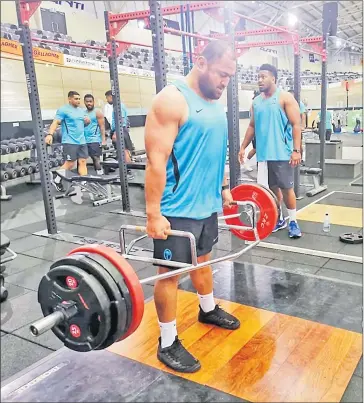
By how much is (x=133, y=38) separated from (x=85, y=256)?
26.6 feet

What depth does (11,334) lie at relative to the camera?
80.8 inches

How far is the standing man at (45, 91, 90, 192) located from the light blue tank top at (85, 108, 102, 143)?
18 cm

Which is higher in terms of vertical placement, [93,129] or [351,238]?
[93,129]

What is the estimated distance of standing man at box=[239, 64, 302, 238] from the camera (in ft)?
10.4

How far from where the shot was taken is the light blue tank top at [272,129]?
10.4 feet

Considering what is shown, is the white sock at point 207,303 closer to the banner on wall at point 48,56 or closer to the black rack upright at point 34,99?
the black rack upright at point 34,99

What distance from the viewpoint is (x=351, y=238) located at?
10.5 feet

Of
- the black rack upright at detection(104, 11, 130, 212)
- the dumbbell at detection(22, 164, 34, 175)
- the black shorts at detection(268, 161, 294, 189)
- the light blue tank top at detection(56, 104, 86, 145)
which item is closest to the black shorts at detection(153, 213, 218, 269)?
the black shorts at detection(268, 161, 294, 189)

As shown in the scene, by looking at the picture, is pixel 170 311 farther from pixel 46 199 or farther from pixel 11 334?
pixel 46 199

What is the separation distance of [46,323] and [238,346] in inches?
37.7

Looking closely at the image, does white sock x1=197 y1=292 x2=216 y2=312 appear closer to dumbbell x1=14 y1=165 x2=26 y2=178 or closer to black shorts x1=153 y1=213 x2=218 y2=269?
black shorts x1=153 y1=213 x2=218 y2=269

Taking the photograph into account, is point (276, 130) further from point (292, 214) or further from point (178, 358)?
point (178, 358)

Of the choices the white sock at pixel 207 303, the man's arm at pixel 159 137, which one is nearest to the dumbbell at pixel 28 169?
the white sock at pixel 207 303

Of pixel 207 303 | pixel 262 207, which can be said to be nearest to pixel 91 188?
pixel 262 207
